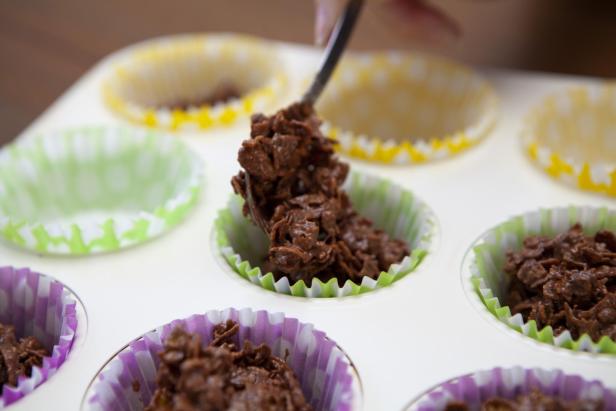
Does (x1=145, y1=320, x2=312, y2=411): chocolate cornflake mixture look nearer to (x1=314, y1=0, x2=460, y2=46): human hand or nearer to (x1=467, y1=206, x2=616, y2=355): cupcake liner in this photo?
(x1=467, y1=206, x2=616, y2=355): cupcake liner

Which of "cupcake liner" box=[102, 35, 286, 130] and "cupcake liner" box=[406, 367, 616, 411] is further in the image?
"cupcake liner" box=[102, 35, 286, 130]

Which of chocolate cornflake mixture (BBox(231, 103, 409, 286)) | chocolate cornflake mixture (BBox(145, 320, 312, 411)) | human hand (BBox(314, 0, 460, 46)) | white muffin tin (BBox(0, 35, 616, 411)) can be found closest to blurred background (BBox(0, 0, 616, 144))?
human hand (BBox(314, 0, 460, 46))

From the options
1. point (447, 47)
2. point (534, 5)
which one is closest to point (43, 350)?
point (447, 47)

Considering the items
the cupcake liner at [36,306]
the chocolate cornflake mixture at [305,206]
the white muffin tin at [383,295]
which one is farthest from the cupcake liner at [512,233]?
the cupcake liner at [36,306]

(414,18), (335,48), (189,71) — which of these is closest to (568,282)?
(335,48)

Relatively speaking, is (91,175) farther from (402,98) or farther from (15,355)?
(402,98)
